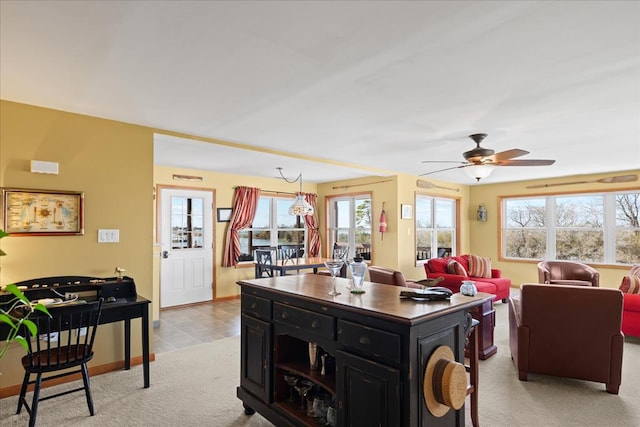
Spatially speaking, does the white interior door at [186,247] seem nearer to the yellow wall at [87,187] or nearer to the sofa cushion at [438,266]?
the yellow wall at [87,187]

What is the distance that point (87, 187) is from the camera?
3.42 metres

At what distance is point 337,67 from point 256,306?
1751 millimetres

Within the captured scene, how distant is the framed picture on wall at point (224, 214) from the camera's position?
269 inches

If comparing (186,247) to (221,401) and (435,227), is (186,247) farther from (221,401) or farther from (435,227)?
(435,227)

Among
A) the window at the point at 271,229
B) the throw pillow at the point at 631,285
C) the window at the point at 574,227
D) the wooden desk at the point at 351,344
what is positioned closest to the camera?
the wooden desk at the point at 351,344

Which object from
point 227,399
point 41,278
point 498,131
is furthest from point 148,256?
point 498,131

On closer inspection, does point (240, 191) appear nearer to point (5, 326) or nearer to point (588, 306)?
point (5, 326)

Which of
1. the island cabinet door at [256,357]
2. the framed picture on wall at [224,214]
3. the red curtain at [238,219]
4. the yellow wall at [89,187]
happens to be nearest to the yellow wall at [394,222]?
the red curtain at [238,219]

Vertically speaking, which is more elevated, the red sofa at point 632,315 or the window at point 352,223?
the window at point 352,223

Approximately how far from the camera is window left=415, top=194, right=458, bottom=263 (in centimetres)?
755

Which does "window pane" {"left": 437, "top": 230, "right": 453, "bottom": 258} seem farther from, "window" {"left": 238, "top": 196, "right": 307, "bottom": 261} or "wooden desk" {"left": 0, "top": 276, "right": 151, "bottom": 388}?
"wooden desk" {"left": 0, "top": 276, "right": 151, "bottom": 388}

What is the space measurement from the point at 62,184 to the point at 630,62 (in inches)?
175

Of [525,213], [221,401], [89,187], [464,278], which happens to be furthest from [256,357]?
[525,213]

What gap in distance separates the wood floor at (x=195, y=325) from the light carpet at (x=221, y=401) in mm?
628
